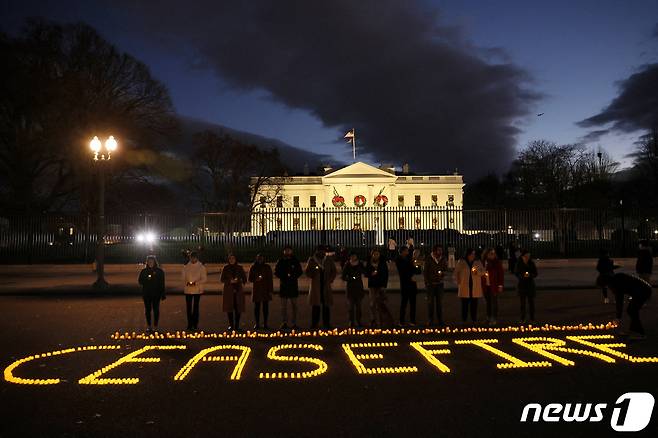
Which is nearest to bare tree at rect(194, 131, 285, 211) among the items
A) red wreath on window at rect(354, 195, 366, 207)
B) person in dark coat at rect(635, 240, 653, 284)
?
red wreath on window at rect(354, 195, 366, 207)

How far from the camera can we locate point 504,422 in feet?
18.4

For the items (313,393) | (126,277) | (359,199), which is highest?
(359,199)

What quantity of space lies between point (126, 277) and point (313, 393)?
61.5 ft

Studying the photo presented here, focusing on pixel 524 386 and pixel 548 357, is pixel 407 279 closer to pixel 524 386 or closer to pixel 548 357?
pixel 548 357

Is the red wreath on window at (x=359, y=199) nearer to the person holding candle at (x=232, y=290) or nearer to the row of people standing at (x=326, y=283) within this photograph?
the row of people standing at (x=326, y=283)

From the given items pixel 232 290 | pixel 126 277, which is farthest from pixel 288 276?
pixel 126 277

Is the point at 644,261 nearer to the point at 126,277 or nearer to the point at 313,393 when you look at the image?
the point at 313,393

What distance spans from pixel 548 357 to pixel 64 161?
36.1m

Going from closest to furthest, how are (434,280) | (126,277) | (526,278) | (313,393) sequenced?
(313,393) → (434,280) → (526,278) → (126,277)

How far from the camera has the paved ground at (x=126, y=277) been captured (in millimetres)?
19562

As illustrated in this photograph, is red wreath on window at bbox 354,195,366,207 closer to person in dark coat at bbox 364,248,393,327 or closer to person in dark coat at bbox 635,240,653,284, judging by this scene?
person in dark coat at bbox 635,240,653,284

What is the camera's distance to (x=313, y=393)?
677cm

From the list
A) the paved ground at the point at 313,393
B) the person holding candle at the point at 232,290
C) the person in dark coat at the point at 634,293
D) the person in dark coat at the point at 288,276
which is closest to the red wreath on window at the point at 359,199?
the person in dark coat at the point at 288,276

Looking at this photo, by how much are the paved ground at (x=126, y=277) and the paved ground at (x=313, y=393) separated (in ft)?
30.0
